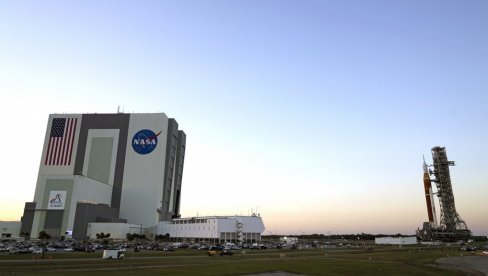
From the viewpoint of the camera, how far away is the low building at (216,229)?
17700cm

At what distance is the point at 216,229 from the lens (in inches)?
6870

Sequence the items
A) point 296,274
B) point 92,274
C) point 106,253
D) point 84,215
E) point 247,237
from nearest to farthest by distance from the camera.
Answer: point 92,274, point 296,274, point 106,253, point 84,215, point 247,237

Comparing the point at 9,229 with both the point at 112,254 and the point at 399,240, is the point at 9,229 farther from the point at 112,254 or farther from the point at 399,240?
the point at 399,240

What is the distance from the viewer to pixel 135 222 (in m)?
194

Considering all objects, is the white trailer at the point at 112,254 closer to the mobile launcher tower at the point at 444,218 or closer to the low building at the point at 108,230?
the low building at the point at 108,230

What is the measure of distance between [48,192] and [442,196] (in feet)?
632

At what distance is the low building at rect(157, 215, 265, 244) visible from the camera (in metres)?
177

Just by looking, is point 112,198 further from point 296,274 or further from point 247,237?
point 296,274

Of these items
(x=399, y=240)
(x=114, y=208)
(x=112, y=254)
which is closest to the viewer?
(x=112, y=254)

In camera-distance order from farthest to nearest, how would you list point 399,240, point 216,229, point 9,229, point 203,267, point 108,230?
point 216,229 < point 9,229 < point 399,240 < point 108,230 < point 203,267

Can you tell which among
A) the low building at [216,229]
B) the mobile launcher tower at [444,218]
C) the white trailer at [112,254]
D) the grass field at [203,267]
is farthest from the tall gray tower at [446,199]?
the white trailer at [112,254]

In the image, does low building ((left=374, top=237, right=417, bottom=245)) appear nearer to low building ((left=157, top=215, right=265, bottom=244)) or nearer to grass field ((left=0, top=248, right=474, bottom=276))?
low building ((left=157, top=215, right=265, bottom=244))

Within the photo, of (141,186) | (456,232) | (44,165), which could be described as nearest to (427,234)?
(456,232)

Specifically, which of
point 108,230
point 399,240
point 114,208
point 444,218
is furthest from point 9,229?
point 444,218
